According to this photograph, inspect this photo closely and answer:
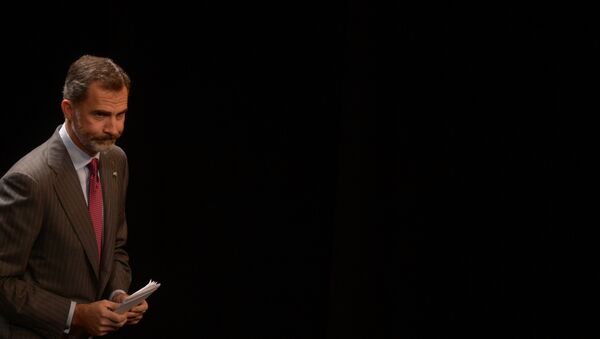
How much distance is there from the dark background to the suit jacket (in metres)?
0.92

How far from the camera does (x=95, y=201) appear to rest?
2129 mm

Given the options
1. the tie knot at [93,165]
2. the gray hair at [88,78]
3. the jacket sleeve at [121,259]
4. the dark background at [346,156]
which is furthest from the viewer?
the dark background at [346,156]

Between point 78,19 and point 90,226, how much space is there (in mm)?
1093

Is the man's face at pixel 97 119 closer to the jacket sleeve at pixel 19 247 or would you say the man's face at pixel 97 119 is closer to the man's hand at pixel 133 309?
the jacket sleeve at pixel 19 247

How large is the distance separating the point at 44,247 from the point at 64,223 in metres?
0.08

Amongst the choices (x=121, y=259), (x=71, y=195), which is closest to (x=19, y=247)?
(x=71, y=195)

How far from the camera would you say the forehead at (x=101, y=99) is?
6.59 ft

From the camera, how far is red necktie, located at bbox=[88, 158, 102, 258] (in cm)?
211

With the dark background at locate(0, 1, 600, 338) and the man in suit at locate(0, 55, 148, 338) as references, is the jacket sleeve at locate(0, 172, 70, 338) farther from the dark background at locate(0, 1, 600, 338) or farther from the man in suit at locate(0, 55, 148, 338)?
the dark background at locate(0, 1, 600, 338)

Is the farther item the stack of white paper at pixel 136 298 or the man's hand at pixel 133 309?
the man's hand at pixel 133 309

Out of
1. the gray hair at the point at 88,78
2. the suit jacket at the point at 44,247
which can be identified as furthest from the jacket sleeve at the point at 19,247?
the gray hair at the point at 88,78

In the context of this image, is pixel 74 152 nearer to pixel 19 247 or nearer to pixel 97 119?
pixel 97 119

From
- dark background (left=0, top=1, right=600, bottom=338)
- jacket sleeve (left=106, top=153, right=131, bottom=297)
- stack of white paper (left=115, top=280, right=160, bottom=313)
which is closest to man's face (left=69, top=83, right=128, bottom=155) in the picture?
jacket sleeve (left=106, top=153, right=131, bottom=297)

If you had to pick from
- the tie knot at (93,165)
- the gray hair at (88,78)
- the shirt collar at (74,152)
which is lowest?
the tie knot at (93,165)
